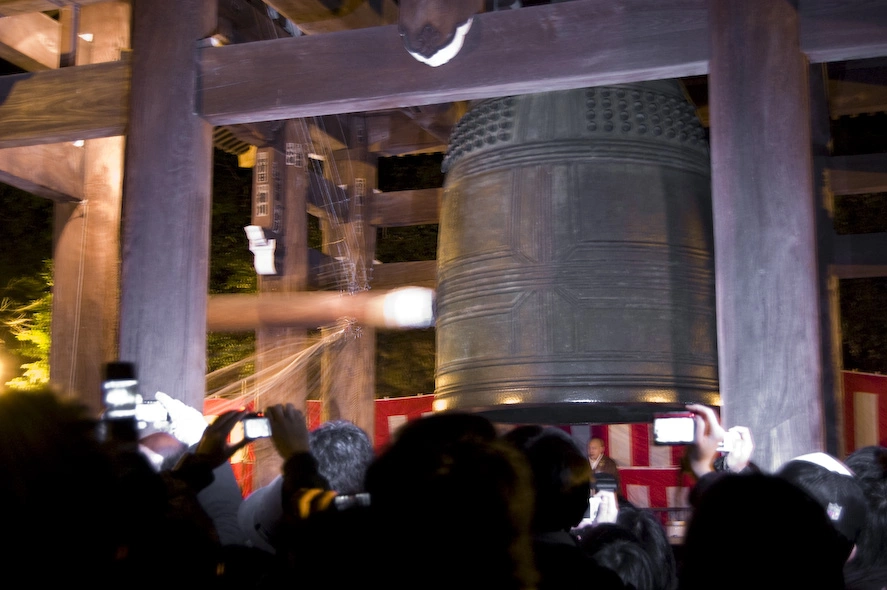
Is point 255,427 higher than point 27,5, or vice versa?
point 27,5

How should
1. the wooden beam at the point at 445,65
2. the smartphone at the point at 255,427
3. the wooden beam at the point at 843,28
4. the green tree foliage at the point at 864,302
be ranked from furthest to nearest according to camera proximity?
the green tree foliage at the point at 864,302, the wooden beam at the point at 445,65, the wooden beam at the point at 843,28, the smartphone at the point at 255,427

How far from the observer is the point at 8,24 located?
6375mm

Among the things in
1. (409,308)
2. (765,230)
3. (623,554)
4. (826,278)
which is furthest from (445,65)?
(826,278)

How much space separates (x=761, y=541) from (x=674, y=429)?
1401mm

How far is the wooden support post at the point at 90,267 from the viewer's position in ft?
21.5

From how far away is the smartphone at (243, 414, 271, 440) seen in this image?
96.8 inches

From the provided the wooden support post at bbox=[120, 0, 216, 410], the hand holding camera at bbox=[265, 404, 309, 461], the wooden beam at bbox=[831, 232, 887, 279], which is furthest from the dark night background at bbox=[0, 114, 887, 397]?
the hand holding camera at bbox=[265, 404, 309, 461]

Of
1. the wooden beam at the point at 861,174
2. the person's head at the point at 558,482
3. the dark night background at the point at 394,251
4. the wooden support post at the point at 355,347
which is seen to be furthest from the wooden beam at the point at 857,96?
the dark night background at the point at 394,251

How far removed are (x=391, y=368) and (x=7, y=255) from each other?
5400 millimetres

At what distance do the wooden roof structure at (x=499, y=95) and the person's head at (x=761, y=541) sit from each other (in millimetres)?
2270

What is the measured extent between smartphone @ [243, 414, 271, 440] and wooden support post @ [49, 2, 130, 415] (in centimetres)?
428

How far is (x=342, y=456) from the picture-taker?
7.80 ft

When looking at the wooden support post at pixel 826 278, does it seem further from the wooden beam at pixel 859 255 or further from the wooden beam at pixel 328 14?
the wooden beam at pixel 328 14

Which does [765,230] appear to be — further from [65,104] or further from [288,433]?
[65,104]
